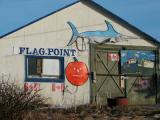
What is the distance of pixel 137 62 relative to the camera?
109ft

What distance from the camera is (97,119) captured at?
22.9 m

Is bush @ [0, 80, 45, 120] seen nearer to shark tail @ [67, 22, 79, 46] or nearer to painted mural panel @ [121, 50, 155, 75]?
shark tail @ [67, 22, 79, 46]

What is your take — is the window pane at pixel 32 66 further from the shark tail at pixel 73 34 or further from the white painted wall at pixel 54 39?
the shark tail at pixel 73 34

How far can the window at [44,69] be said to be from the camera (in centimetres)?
3020

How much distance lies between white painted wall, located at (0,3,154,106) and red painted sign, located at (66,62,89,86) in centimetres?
22

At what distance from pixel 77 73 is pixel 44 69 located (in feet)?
6.05

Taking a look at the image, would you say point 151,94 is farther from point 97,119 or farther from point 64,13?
point 97,119

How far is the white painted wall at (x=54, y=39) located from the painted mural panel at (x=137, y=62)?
2.03 metres

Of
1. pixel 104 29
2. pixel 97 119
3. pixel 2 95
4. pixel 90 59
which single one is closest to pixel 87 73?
pixel 90 59

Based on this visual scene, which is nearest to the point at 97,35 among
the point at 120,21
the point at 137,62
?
the point at 120,21

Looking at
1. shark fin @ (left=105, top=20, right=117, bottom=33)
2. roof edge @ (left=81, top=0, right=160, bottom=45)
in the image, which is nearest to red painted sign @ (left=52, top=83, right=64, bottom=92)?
shark fin @ (left=105, top=20, right=117, bottom=33)

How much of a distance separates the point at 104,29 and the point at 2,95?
14.4 m

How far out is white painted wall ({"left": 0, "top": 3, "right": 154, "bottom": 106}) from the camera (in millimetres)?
29594

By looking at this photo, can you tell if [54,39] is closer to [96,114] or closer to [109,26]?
[109,26]
